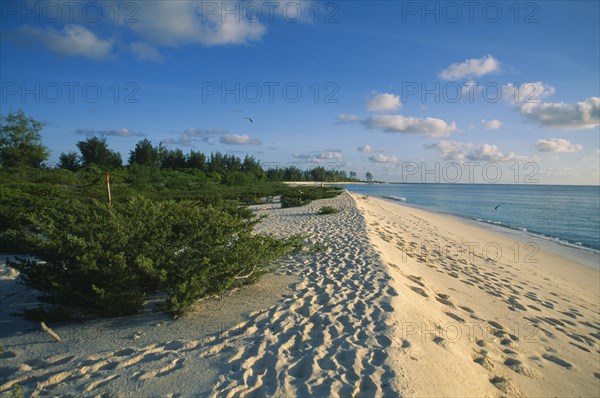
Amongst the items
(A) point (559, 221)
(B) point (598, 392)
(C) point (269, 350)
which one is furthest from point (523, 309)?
(A) point (559, 221)

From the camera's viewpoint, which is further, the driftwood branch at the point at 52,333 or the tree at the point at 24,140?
the tree at the point at 24,140

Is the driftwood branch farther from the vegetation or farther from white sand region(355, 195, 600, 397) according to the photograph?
white sand region(355, 195, 600, 397)

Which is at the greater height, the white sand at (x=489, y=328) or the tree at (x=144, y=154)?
the tree at (x=144, y=154)

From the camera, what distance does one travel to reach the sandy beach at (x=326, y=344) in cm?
290

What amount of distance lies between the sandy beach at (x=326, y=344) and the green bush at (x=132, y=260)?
32cm

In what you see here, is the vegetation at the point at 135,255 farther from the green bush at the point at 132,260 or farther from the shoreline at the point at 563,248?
the shoreline at the point at 563,248

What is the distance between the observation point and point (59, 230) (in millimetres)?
4223

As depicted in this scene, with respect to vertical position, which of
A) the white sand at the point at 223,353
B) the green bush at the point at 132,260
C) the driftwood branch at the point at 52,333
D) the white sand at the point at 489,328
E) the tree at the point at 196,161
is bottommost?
the white sand at the point at 489,328

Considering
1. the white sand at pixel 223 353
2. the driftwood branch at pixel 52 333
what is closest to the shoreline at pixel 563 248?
the white sand at pixel 223 353

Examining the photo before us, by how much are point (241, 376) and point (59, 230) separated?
307 centimetres

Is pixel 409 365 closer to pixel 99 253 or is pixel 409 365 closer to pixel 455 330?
pixel 455 330

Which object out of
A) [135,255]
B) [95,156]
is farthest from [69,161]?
[135,255]

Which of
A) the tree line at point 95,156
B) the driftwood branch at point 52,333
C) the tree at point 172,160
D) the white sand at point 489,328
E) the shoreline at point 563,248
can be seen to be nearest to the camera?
the white sand at point 489,328

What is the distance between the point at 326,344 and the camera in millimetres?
3551
